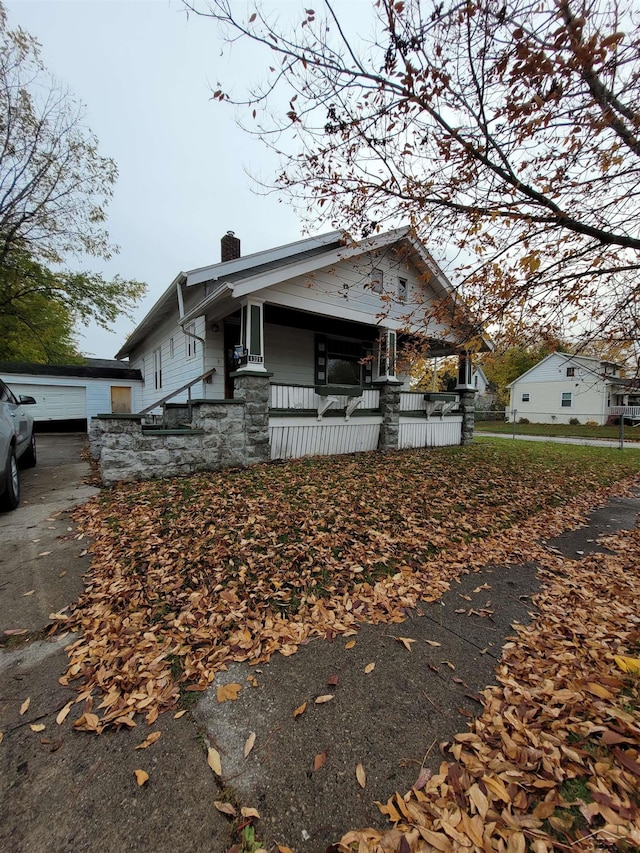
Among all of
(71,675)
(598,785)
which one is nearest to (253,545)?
(71,675)

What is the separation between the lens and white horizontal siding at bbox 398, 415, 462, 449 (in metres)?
9.16

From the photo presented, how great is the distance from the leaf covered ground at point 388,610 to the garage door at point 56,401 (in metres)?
13.8

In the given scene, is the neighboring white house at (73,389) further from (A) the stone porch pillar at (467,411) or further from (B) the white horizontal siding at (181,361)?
(A) the stone porch pillar at (467,411)

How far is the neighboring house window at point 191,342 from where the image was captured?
8.23 meters

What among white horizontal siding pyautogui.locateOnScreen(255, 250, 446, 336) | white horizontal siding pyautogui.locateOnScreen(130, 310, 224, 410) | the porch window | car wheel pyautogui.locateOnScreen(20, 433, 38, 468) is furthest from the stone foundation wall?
the porch window

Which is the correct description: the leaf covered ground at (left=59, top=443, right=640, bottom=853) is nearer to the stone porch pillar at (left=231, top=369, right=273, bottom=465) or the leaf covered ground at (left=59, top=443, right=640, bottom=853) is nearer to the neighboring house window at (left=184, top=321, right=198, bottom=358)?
the stone porch pillar at (left=231, top=369, right=273, bottom=465)

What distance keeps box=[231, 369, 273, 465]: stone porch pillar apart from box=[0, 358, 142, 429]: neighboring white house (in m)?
11.7

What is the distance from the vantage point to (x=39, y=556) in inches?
128

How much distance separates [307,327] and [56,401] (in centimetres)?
1306

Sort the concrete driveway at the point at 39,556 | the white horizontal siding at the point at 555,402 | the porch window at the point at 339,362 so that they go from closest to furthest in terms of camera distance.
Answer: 1. the concrete driveway at the point at 39,556
2. the porch window at the point at 339,362
3. the white horizontal siding at the point at 555,402

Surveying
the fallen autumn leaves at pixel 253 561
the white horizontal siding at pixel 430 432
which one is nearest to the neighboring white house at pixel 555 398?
the white horizontal siding at pixel 430 432

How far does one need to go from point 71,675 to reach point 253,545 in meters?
1.60

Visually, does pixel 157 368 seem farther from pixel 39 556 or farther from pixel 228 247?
pixel 39 556

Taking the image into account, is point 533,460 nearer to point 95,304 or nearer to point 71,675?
point 71,675
